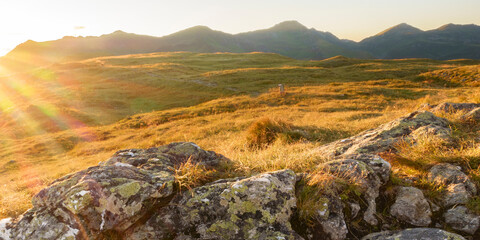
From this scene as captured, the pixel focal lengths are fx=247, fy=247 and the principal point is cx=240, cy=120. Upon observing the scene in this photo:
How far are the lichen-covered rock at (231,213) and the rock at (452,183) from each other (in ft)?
8.30

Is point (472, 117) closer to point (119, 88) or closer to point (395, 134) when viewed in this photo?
point (395, 134)

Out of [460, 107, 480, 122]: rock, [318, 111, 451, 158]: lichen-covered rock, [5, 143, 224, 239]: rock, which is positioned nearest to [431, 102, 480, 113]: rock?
[460, 107, 480, 122]: rock

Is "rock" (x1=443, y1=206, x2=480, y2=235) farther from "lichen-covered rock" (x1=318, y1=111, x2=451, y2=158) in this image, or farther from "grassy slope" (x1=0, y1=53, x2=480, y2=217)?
"lichen-covered rock" (x1=318, y1=111, x2=451, y2=158)

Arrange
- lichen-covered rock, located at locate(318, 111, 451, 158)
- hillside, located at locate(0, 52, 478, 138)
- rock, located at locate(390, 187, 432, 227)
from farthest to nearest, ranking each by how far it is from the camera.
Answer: hillside, located at locate(0, 52, 478, 138) < lichen-covered rock, located at locate(318, 111, 451, 158) < rock, located at locate(390, 187, 432, 227)

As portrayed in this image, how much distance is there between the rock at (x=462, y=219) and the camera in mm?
3507

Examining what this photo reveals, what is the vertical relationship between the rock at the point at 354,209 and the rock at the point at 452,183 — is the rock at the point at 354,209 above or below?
below

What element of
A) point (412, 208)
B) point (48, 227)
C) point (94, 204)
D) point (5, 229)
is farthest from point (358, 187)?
point (5, 229)

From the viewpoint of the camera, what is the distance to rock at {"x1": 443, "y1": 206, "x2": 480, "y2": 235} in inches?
138

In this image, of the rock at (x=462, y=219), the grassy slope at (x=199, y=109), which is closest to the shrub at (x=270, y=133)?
the grassy slope at (x=199, y=109)

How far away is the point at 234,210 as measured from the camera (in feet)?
12.2

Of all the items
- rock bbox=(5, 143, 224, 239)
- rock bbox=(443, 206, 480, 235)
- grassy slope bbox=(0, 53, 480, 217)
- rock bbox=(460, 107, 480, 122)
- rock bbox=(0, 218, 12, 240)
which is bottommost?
grassy slope bbox=(0, 53, 480, 217)

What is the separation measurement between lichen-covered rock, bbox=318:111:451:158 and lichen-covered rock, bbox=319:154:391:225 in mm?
1597

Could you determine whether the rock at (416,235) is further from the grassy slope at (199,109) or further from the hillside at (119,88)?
the hillside at (119,88)

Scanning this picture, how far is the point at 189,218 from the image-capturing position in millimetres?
3711
